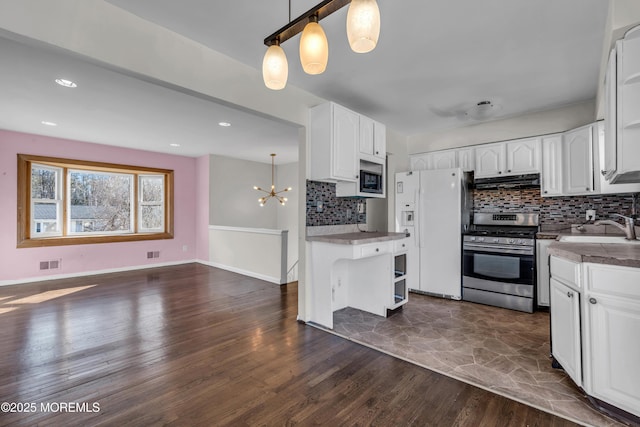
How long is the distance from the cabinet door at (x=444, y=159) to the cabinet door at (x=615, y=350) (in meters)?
2.91

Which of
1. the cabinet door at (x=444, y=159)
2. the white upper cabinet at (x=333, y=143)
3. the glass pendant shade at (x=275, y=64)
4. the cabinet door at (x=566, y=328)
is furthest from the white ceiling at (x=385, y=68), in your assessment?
the cabinet door at (x=566, y=328)

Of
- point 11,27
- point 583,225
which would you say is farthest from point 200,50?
point 583,225

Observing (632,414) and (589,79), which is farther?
(589,79)

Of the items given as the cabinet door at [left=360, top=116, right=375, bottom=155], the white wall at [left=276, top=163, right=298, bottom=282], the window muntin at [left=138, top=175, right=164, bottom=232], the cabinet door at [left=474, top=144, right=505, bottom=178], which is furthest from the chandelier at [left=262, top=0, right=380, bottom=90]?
the white wall at [left=276, top=163, right=298, bottom=282]

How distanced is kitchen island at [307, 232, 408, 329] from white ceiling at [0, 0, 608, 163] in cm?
159

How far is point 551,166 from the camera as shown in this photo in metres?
3.53

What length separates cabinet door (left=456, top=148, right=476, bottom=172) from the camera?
410cm

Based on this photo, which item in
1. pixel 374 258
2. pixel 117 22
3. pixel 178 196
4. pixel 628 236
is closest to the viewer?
pixel 117 22

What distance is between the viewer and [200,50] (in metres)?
2.29

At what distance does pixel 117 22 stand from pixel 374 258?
9.63 ft

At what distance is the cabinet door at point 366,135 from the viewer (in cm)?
333

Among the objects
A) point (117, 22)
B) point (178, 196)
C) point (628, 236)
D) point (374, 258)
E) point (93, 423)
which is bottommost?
point (93, 423)

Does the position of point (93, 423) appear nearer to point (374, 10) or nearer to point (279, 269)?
point (374, 10)

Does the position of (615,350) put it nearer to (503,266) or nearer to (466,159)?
(503,266)
